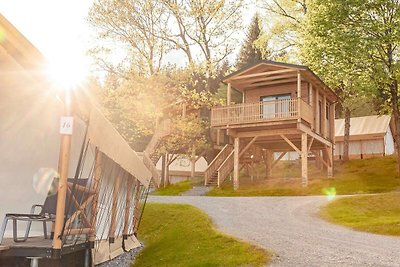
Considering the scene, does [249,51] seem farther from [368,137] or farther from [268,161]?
[268,161]

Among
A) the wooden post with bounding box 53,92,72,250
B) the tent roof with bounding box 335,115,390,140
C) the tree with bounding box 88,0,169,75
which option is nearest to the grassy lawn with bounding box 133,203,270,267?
the wooden post with bounding box 53,92,72,250

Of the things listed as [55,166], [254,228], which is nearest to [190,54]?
[254,228]

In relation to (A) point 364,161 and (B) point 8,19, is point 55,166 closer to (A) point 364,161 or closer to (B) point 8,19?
(B) point 8,19

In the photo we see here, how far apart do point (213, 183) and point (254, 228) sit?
50.4 feet

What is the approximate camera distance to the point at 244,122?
24953 mm

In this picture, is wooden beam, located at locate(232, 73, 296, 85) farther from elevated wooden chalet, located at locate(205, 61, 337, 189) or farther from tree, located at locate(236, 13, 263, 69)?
tree, located at locate(236, 13, 263, 69)

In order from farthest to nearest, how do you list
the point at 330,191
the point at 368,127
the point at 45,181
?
the point at 368,127
the point at 330,191
the point at 45,181

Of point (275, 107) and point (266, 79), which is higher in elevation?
point (266, 79)

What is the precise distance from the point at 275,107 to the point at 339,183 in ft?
17.6

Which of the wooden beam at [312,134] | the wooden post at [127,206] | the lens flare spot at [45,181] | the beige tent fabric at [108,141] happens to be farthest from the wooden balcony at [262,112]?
the lens flare spot at [45,181]

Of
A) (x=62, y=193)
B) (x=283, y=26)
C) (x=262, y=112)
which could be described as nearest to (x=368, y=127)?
(x=283, y=26)

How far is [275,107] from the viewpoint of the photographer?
25672mm

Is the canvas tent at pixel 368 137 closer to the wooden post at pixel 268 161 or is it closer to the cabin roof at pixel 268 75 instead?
the wooden post at pixel 268 161

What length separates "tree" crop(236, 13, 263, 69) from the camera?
5100cm
